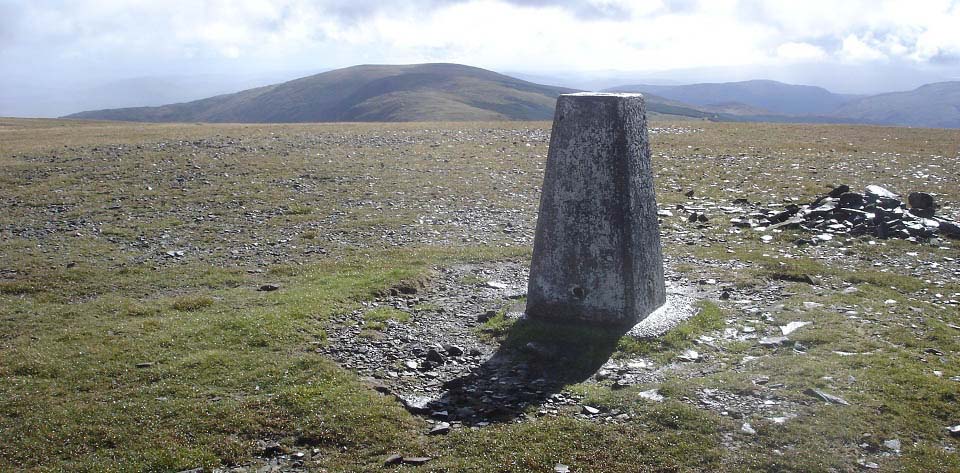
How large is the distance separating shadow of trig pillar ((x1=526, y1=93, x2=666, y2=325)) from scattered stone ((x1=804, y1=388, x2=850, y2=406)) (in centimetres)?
330

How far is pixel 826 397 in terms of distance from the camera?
888 cm

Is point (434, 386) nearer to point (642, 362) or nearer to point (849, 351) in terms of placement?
point (642, 362)

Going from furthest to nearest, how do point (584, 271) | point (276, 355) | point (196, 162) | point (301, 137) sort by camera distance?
1. point (301, 137)
2. point (196, 162)
3. point (584, 271)
4. point (276, 355)

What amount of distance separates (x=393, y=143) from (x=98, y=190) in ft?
65.1

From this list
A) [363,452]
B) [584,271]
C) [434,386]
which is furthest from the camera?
[584,271]

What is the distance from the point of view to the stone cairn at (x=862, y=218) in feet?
60.5

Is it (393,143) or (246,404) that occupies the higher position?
(393,143)

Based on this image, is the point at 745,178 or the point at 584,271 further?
the point at 745,178

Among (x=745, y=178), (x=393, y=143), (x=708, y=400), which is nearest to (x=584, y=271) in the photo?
(x=708, y=400)

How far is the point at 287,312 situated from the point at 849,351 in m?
9.86

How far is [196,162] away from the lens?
3256cm

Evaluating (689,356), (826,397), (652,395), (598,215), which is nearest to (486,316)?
(598,215)

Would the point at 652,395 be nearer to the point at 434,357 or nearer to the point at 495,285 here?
the point at 434,357

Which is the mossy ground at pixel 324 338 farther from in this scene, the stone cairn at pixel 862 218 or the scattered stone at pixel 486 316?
the stone cairn at pixel 862 218
